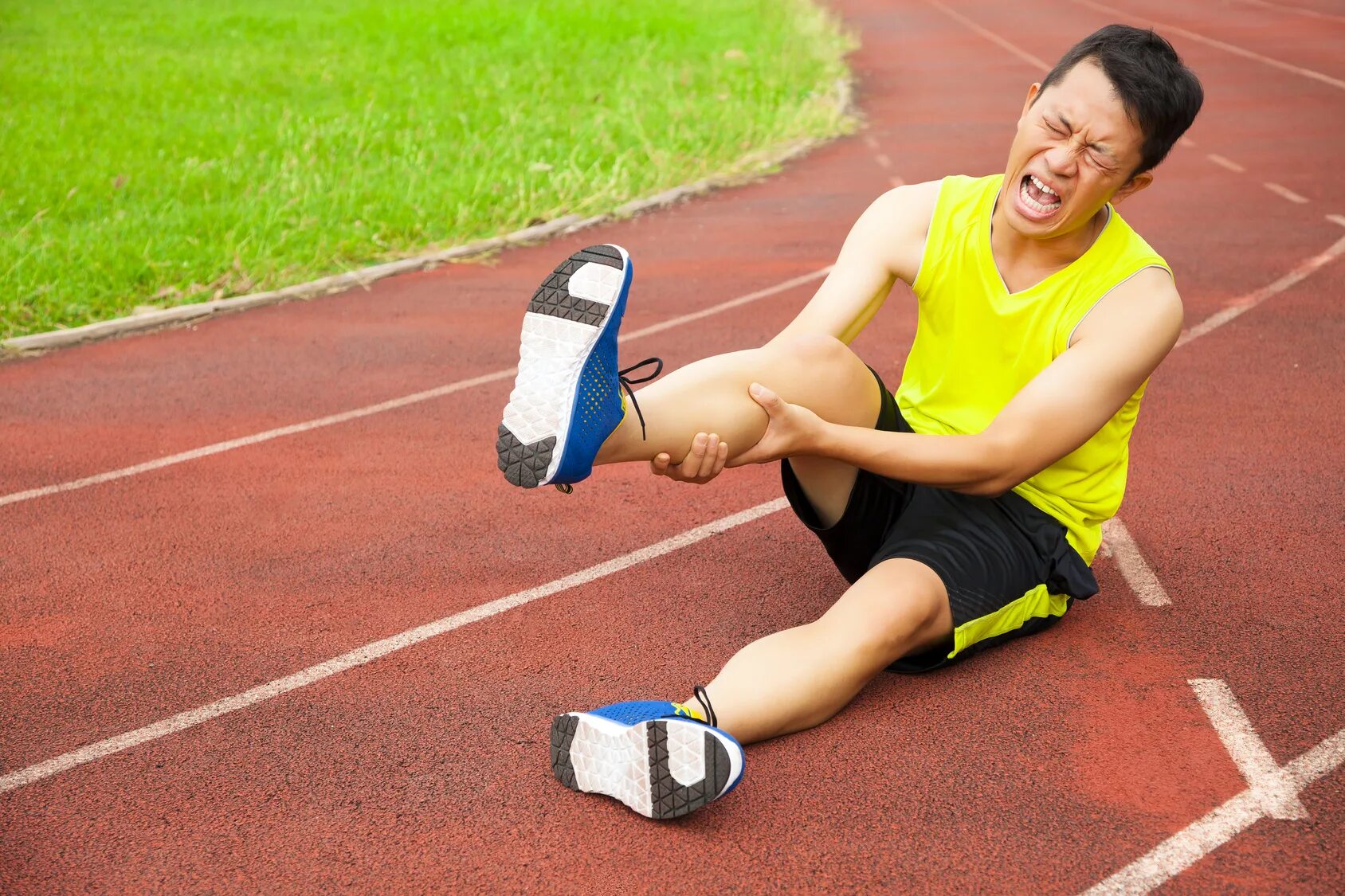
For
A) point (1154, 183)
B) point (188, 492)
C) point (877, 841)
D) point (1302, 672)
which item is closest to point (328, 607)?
point (188, 492)

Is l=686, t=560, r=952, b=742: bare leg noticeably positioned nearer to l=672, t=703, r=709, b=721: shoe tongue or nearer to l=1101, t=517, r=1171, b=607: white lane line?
l=672, t=703, r=709, b=721: shoe tongue

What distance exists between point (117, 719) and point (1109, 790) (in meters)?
2.47

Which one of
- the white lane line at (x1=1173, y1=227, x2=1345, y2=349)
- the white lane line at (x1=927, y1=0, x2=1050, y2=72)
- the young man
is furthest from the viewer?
the white lane line at (x1=927, y1=0, x2=1050, y2=72)

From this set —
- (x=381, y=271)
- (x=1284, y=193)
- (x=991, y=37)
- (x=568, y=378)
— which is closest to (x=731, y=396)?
(x=568, y=378)

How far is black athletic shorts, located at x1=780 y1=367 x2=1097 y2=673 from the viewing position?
3.23 meters

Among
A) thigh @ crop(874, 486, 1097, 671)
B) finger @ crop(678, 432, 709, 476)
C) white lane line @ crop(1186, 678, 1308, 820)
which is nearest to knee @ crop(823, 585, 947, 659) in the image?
thigh @ crop(874, 486, 1097, 671)

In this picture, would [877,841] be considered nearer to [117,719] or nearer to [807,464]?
[807,464]

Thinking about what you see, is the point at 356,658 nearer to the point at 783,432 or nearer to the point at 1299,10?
the point at 783,432

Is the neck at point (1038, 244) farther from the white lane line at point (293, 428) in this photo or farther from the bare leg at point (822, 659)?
the white lane line at point (293, 428)

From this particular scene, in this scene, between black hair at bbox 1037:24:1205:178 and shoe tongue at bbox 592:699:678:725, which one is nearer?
shoe tongue at bbox 592:699:678:725

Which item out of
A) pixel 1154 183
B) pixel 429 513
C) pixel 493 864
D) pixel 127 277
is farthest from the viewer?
pixel 1154 183

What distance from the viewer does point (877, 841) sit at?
2791mm

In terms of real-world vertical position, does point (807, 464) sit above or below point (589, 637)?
above

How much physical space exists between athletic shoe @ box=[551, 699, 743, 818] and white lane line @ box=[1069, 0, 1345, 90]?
15.1 m
